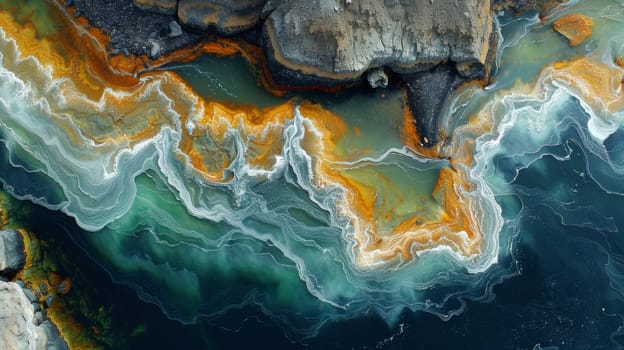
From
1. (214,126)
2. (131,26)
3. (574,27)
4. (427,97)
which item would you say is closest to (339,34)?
(427,97)

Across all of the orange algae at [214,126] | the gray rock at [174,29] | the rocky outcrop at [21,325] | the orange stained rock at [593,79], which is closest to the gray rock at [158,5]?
the gray rock at [174,29]

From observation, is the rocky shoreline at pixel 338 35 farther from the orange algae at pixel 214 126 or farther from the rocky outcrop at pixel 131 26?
the orange algae at pixel 214 126

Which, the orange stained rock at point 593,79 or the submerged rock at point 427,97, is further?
the orange stained rock at point 593,79

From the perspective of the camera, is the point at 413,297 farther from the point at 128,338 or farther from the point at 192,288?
the point at 128,338

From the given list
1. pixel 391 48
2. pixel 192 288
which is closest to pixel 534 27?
pixel 391 48

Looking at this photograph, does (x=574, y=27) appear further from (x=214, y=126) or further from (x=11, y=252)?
(x=11, y=252)

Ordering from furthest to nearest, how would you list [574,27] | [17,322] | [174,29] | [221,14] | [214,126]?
[574,27], [174,29], [214,126], [221,14], [17,322]

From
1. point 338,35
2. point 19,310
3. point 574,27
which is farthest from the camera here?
point 574,27
